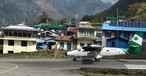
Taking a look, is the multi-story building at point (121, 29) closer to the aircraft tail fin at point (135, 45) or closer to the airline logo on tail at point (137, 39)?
the airline logo on tail at point (137, 39)

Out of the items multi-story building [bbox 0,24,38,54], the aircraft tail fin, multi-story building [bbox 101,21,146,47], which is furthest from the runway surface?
multi-story building [bbox 101,21,146,47]

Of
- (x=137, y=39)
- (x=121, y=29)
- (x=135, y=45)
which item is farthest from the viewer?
(x=121, y=29)

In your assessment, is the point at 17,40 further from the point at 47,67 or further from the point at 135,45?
the point at 47,67

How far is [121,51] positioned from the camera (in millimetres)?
44812

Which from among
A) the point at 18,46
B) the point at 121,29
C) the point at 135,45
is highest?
the point at 121,29

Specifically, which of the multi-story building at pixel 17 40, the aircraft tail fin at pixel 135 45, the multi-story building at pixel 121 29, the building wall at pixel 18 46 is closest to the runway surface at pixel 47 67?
the aircraft tail fin at pixel 135 45

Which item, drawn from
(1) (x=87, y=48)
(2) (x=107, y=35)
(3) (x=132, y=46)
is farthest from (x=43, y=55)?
(2) (x=107, y=35)

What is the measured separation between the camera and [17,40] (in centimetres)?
6775

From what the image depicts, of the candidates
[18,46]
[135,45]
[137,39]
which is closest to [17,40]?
[18,46]

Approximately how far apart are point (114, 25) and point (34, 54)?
24549mm

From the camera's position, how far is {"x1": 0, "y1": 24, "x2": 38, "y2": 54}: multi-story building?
67.2 metres

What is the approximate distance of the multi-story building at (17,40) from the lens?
67.2 meters

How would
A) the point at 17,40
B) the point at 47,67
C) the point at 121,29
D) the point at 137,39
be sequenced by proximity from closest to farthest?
the point at 47,67, the point at 137,39, the point at 17,40, the point at 121,29

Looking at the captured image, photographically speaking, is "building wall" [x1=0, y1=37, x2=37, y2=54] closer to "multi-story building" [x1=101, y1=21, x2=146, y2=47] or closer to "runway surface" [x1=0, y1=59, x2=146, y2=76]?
"multi-story building" [x1=101, y1=21, x2=146, y2=47]
